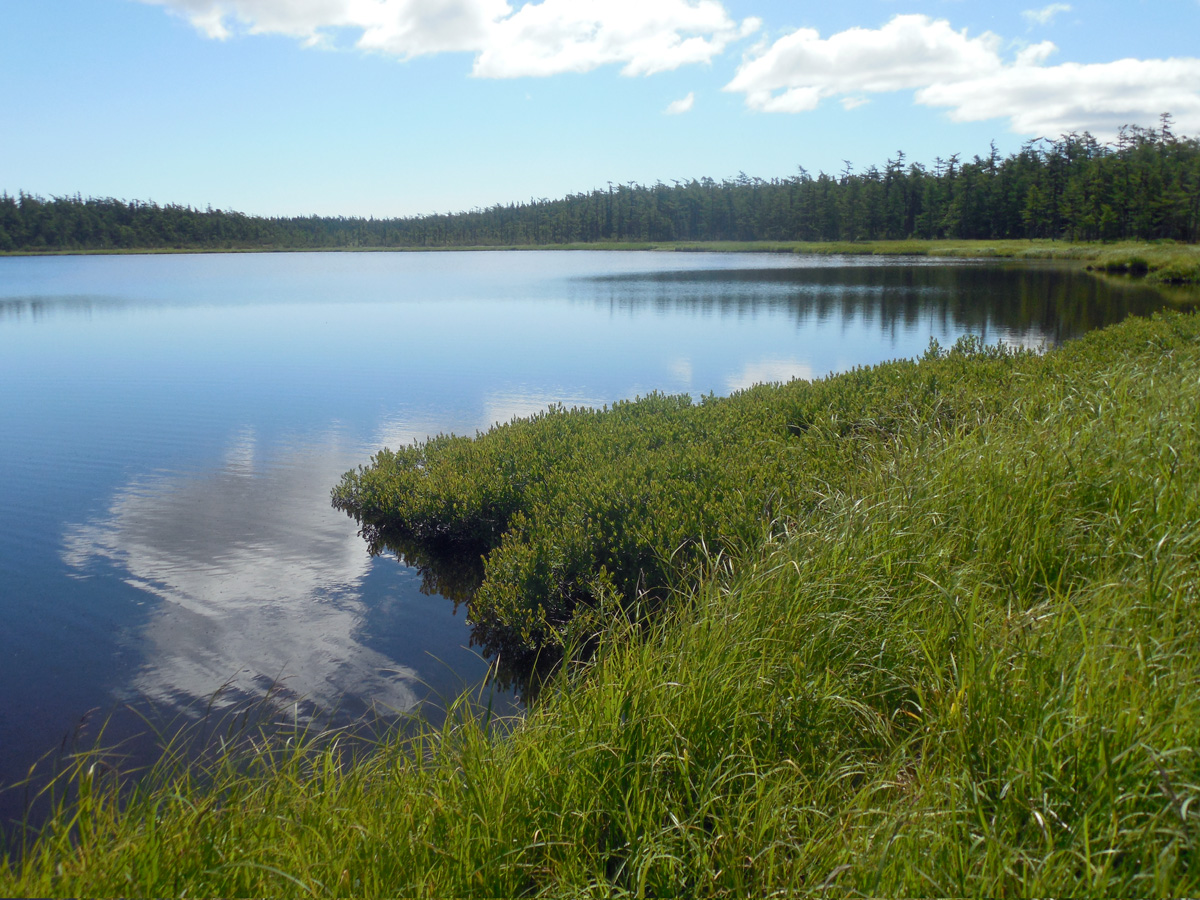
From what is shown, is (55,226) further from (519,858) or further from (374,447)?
(519,858)

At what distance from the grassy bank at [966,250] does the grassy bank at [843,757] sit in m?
52.8

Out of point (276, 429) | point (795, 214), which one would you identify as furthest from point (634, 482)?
point (795, 214)

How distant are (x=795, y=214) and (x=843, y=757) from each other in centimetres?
13600


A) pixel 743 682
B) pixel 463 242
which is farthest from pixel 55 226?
pixel 743 682

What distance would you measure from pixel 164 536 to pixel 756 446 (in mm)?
8060

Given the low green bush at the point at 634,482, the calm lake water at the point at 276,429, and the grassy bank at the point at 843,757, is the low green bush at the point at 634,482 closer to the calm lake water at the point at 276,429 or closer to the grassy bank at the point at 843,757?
the calm lake water at the point at 276,429

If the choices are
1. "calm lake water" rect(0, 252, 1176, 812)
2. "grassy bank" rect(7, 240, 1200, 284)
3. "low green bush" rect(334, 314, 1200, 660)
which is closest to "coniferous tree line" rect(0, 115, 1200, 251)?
"grassy bank" rect(7, 240, 1200, 284)

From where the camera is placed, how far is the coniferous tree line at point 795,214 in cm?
8300

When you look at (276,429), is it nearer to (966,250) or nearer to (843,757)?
(843,757)

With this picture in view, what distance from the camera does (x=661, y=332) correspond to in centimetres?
3147

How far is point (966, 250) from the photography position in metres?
86.6

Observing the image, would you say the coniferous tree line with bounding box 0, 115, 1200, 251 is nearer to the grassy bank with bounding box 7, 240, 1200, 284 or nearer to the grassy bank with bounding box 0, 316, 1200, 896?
the grassy bank with bounding box 7, 240, 1200, 284

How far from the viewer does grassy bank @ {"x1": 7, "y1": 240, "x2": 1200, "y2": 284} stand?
170 feet

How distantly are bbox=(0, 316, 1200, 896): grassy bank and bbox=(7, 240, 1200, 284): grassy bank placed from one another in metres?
52.8
